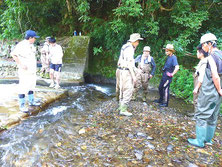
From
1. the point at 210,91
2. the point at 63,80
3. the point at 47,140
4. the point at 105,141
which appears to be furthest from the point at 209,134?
→ the point at 63,80

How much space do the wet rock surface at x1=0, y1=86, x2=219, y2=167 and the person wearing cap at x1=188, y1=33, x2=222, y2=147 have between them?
0.53 m

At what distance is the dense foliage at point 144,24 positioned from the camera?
7641 mm

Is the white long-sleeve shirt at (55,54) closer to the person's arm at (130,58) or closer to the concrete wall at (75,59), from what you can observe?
the concrete wall at (75,59)

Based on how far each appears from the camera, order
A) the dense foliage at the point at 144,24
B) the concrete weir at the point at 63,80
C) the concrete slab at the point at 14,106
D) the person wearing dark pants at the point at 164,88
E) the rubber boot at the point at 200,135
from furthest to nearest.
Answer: the dense foliage at the point at 144,24 < the person wearing dark pants at the point at 164,88 < the concrete weir at the point at 63,80 < the concrete slab at the point at 14,106 < the rubber boot at the point at 200,135

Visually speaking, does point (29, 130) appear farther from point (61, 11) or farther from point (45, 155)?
point (61, 11)

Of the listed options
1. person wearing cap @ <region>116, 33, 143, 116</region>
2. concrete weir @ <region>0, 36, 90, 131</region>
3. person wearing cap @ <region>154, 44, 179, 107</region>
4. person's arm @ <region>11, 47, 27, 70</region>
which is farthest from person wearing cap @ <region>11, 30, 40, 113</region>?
person wearing cap @ <region>154, 44, 179, 107</region>

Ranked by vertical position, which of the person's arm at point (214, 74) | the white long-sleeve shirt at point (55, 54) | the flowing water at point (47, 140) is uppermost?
the white long-sleeve shirt at point (55, 54)

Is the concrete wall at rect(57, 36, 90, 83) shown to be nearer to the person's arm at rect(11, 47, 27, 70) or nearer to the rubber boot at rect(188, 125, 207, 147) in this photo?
the person's arm at rect(11, 47, 27, 70)

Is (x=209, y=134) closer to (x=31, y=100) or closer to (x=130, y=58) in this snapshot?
(x=130, y=58)

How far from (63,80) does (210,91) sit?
824cm

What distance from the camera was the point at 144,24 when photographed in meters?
8.83

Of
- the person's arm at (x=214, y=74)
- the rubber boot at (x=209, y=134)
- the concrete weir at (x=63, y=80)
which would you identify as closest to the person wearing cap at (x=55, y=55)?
the concrete weir at (x=63, y=80)

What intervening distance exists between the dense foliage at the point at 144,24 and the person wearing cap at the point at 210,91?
4.15m

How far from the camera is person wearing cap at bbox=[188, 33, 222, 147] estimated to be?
9.44 feet
